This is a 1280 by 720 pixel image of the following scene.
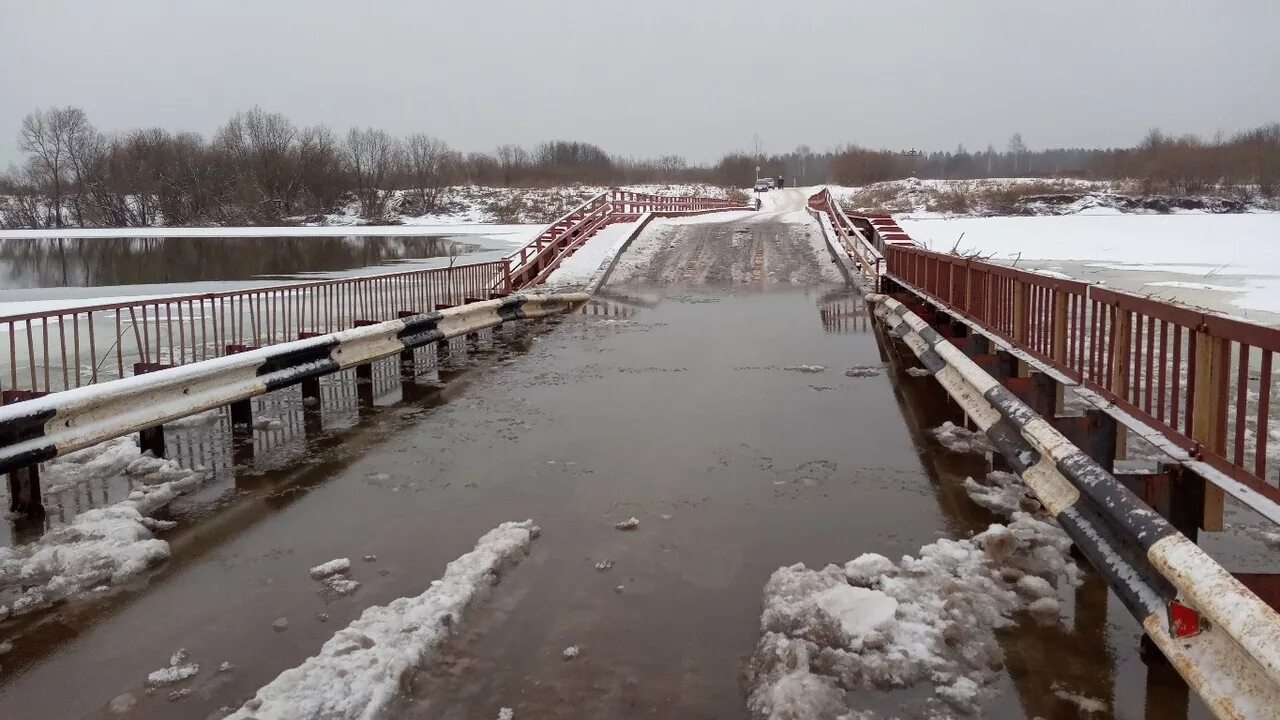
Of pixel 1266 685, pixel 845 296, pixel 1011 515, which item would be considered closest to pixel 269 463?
pixel 1011 515

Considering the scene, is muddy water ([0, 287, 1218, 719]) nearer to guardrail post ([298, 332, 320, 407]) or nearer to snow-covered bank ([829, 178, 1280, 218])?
guardrail post ([298, 332, 320, 407])

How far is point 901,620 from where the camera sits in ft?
14.4

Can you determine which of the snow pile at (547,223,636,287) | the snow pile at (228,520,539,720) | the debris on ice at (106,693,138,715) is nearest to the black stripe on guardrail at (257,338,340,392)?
the snow pile at (228,520,539,720)

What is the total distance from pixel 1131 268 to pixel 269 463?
25470mm

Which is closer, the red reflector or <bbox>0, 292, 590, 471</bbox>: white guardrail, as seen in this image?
the red reflector

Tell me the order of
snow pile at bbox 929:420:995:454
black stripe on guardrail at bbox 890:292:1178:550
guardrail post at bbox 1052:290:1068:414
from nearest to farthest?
black stripe on guardrail at bbox 890:292:1178:550
guardrail post at bbox 1052:290:1068:414
snow pile at bbox 929:420:995:454

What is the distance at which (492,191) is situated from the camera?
378 ft

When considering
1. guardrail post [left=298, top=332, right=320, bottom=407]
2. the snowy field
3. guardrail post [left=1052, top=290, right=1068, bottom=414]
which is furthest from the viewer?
the snowy field

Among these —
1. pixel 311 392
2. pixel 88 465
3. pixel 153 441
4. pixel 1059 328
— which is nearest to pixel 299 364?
pixel 311 392

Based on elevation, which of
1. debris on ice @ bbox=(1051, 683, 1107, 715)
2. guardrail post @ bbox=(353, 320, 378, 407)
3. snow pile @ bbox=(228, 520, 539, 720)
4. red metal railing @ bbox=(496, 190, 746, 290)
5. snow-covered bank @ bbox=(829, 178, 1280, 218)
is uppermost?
snow-covered bank @ bbox=(829, 178, 1280, 218)

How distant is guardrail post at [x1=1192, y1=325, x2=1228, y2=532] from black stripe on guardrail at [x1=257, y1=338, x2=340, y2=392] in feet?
22.7

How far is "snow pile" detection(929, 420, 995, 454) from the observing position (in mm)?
7703

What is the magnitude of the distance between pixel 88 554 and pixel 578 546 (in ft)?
8.79

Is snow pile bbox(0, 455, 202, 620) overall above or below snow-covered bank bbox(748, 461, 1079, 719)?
above
